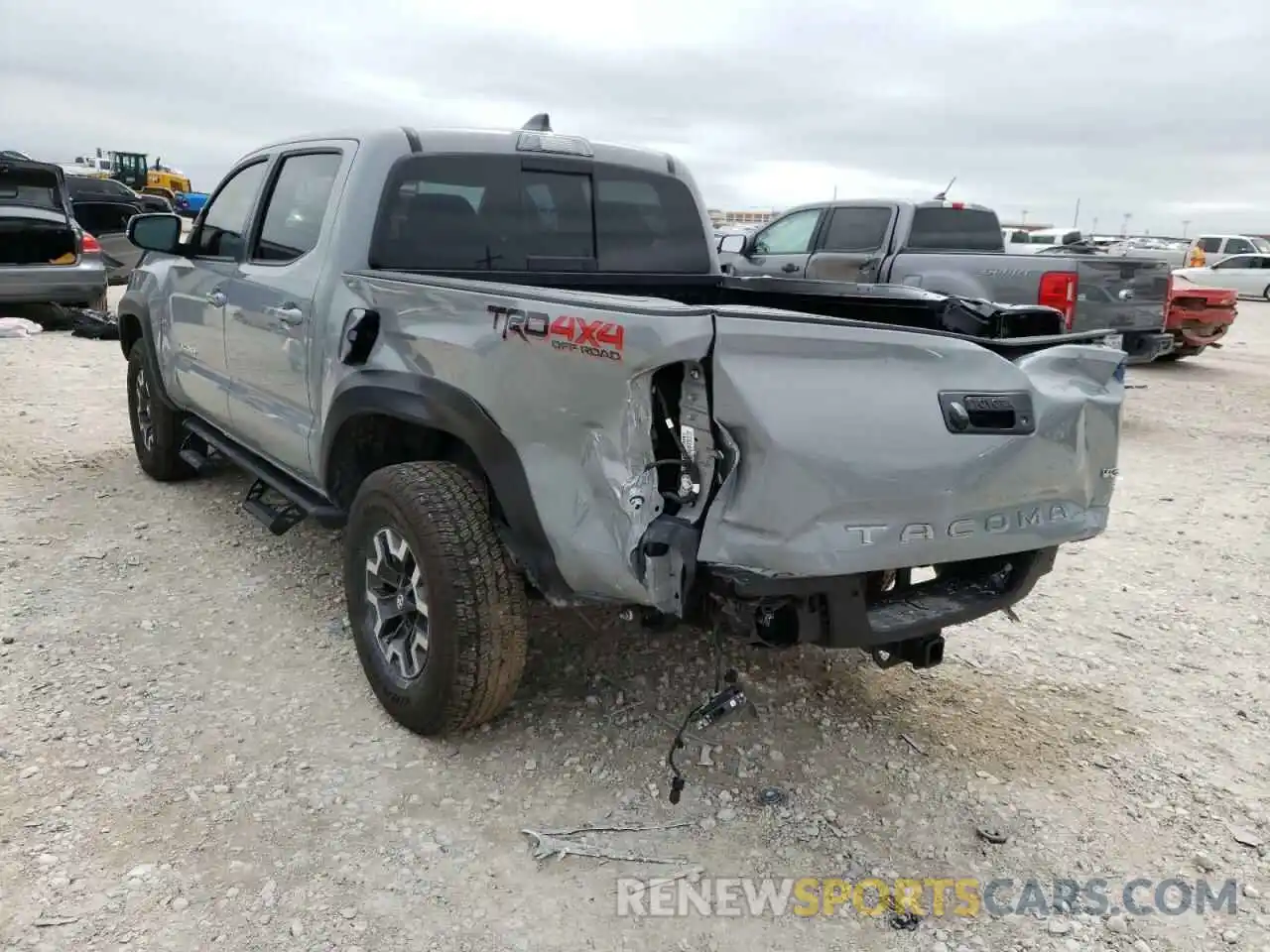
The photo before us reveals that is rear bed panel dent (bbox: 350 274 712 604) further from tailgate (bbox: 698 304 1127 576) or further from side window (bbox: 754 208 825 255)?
side window (bbox: 754 208 825 255)

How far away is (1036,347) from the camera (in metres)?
2.75

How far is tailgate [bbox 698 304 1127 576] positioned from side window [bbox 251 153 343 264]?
2081mm

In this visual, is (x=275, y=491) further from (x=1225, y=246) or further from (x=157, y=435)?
(x=1225, y=246)

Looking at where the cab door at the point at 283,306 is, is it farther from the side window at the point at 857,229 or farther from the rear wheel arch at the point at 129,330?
the side window at the point at 857,229

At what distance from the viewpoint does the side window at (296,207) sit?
3723 millimetres

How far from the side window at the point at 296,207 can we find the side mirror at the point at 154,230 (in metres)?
0.67

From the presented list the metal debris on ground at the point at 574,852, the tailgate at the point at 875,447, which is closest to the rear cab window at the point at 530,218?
the tailgate at the point at 875,447

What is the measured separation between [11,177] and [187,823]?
36.7 feet

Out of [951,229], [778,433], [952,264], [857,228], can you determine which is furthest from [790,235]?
[778,433]

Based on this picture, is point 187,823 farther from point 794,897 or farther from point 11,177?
point 11,177

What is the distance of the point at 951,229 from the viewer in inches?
370

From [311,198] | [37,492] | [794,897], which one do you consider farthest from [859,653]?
[37,492]

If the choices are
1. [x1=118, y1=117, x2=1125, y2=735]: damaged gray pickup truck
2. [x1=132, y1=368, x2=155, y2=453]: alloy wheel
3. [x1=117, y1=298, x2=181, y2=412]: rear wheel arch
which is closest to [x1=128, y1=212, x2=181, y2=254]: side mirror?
[x1=118, y1=117, x2=1125, y2=735]: damaged gray pickup truck

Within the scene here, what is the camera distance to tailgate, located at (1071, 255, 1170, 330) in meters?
7.78
